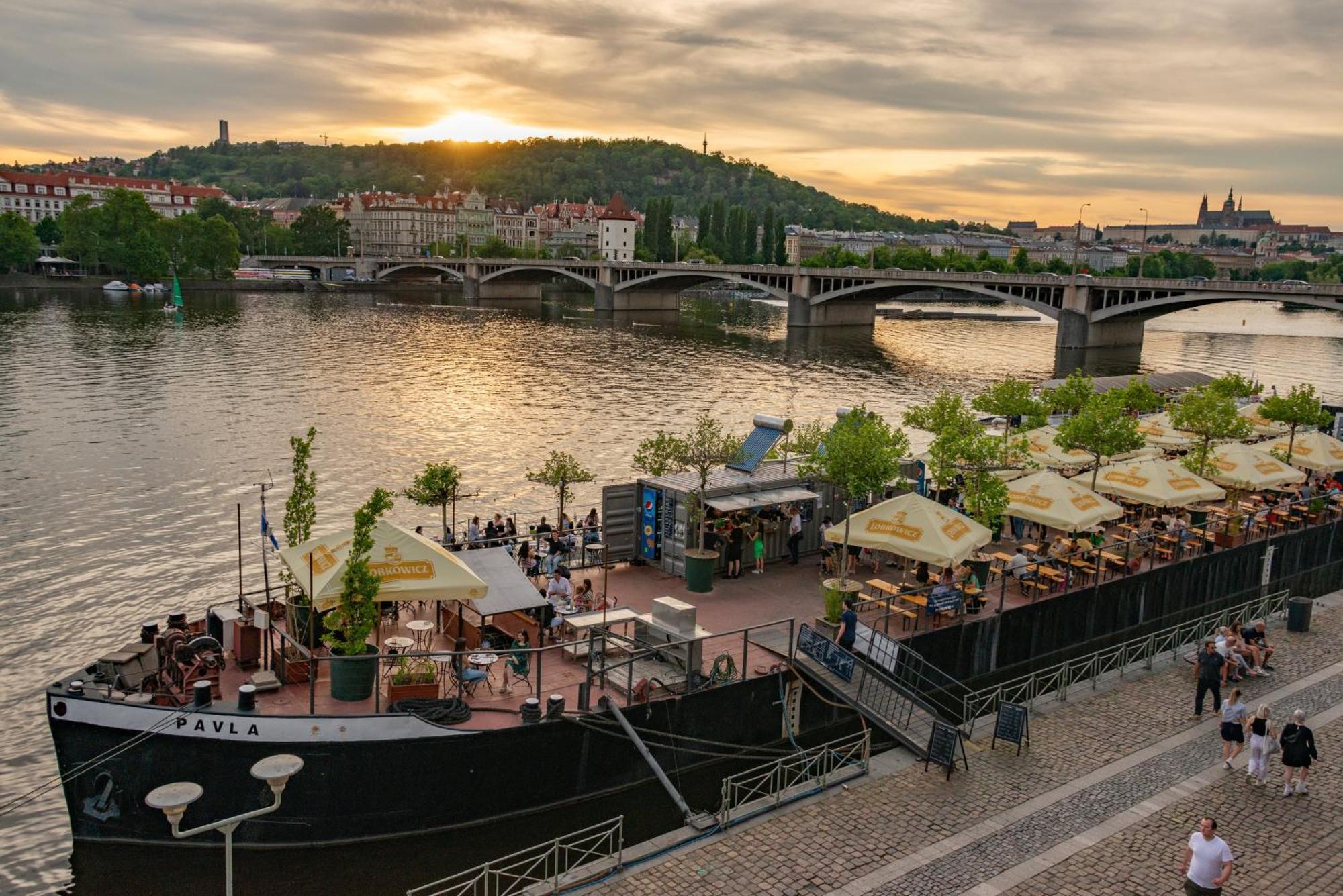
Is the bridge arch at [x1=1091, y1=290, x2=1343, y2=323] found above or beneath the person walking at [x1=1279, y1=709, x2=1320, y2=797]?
above

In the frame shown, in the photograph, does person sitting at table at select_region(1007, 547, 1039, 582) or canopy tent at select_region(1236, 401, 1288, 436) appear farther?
canopy tent at select_region(1236, 401, 1288, 436)

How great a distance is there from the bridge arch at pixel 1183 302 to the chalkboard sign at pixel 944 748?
7226cm

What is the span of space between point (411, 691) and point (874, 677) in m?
7.84

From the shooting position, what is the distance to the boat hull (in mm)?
13375

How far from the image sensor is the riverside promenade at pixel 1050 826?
41.2 ft

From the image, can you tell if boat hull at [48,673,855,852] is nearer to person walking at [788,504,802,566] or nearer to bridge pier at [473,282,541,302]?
person walking at [788,504,802,566]

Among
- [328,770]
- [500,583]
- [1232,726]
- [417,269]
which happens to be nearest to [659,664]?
[500,583]

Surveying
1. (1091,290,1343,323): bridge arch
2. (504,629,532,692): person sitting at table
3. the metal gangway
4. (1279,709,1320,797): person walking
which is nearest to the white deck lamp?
(504,629,532,692): person sitting at table

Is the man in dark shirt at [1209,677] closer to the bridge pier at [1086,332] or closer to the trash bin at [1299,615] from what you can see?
the trash bin at [1299,615]

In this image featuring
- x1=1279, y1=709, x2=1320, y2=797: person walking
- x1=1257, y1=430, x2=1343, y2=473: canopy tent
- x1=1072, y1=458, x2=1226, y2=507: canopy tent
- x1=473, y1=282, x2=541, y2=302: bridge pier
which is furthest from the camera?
x1=473, y1=282, x2=541, y2=302: bridge pier

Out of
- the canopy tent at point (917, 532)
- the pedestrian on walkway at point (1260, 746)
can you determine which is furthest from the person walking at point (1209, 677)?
the canopy tent at point (917, 532)

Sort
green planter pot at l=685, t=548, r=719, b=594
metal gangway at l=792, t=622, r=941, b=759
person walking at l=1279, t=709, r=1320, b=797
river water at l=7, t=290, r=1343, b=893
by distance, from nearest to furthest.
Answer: person walking at l=1279, t=709, r=1320, b=797, metal gangway at l=792, t=622, r=941, b=759, green planter pot at l=685, t=548, r=719, b=594, river water at l=7, t=290, r=1343, b=893

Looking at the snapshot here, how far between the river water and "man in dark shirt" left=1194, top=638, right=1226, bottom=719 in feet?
58.7

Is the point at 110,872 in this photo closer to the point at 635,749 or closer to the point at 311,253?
the point at 635,749
